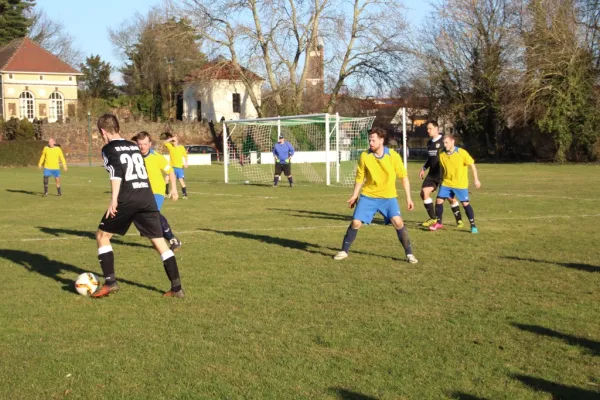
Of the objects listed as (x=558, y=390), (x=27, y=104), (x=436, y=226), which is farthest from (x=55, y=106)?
(x=558, y=390)

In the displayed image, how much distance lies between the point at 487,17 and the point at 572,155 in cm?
1149

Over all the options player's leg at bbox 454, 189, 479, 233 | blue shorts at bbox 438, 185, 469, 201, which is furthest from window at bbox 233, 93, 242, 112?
player's leg at bbox 454, 189, 479, 233

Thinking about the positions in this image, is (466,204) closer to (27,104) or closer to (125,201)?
(125,201)

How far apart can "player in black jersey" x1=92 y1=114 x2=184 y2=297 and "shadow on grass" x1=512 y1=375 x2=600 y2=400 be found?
3.82 metres

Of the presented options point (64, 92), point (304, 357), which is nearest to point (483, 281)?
point (304, 357)

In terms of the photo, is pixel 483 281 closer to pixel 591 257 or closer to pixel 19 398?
pixel 591 257

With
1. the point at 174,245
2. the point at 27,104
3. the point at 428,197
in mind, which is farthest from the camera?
the point at 27,104

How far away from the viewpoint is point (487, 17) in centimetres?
4756

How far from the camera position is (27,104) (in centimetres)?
6438

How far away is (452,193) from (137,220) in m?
6.58

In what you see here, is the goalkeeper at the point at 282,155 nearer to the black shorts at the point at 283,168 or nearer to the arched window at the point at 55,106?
the black shorts at the point at 283,168

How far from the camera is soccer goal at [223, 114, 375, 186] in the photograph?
2746 centimetres

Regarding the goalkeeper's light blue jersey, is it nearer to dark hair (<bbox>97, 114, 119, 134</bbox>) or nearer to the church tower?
dark hair (<bbox>97, 114, 119, 134</bbox>)

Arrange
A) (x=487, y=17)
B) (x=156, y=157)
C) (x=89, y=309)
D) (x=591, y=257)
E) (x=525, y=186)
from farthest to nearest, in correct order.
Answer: (x=487, y=17) < (x=525, y=186) < (x=156, y=157) < (x=591, y=257) < (x=89, y=309)
